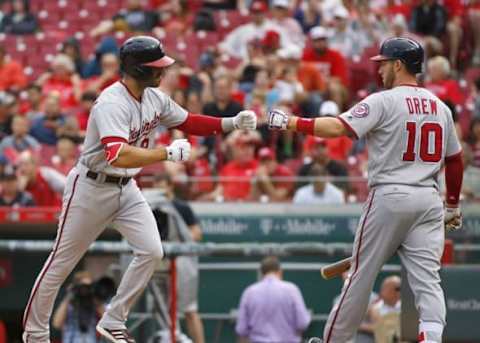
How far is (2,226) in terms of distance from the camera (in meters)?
12.2

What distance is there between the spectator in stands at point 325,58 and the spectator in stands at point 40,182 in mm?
3854

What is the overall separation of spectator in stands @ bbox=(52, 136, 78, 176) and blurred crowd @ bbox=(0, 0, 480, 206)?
2 cm

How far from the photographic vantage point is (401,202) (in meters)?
7.56

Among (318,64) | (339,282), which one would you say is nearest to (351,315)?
(339,282)

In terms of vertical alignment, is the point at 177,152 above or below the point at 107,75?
below

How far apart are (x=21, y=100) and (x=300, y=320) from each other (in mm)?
5909

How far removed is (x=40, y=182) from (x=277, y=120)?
5704 millimetres

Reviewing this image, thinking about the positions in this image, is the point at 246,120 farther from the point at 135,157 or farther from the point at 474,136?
the point at 474,136

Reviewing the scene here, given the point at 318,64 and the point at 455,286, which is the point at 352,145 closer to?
the point at 318,64

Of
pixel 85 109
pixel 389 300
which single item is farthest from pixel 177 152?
pixel 85 109

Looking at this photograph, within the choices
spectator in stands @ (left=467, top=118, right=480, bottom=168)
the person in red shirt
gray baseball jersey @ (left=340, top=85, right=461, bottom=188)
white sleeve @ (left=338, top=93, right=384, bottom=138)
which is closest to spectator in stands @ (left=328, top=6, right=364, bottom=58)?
spectator in stands @ (left=467, top=118, right=480, bottom=168)

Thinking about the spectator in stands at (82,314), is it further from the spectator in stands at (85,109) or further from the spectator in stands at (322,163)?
the spectator in stands at (85,109)

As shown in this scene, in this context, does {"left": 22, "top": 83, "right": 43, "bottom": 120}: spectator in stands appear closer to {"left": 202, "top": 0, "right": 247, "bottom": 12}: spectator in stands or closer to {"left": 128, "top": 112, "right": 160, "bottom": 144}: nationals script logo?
{"left": 202, "top": 0, "right": 247, "bottom": 12}: spectator in stands

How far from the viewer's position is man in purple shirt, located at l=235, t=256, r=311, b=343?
36.8ft
